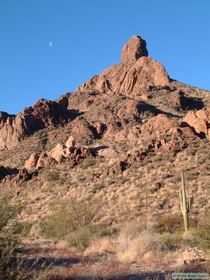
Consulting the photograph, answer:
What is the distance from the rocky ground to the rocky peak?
4576 mm

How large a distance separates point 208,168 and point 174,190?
170 inches

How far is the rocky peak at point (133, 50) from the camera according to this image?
93500mm

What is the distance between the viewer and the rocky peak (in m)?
93.5

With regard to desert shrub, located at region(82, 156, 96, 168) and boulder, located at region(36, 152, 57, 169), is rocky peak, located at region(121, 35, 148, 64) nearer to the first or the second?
boulder, located at region(36, 152, 57, 169)

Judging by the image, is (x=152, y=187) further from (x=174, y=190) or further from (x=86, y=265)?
(x=86, y=265)

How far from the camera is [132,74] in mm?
86938

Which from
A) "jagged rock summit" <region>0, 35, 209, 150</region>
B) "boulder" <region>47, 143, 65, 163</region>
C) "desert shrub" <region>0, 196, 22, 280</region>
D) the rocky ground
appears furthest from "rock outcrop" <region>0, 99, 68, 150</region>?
"desert shrub" <region>0, 196, 22, 280</region>

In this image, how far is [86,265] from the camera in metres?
14.2

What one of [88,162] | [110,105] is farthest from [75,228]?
[110,105]

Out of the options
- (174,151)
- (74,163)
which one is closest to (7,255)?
(174,151)

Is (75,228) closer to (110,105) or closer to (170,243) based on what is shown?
(170,243)

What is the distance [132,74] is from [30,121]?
78.5 ft

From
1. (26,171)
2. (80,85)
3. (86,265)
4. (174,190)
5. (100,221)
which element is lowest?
(86,265)

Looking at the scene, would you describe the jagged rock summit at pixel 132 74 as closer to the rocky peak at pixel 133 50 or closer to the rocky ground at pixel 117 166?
the rocky peak at pixel 133 50
